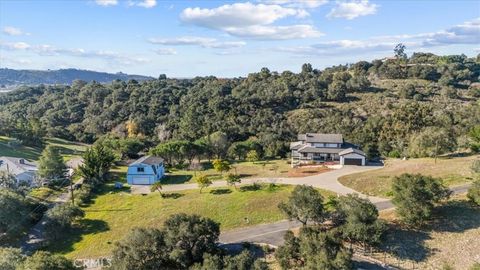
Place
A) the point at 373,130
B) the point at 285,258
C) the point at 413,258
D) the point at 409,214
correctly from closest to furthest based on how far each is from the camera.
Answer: the point at 285,258
the point at 413,258
the point at 409,214
the point at 373,130

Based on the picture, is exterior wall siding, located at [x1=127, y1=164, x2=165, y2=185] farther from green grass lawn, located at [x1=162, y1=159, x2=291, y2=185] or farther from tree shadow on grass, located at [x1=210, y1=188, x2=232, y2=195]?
tree shadow on grass, located at [x1=210, y1=188, x2=232, y2=195]

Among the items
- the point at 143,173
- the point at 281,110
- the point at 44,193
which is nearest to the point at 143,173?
the point at 143,173

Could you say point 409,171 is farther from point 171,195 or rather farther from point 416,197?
point 171,195

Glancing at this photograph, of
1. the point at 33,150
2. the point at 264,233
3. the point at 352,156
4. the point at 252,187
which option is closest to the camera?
the point at 264,233

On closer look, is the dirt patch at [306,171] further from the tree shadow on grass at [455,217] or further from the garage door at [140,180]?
the garage door at [140,180]

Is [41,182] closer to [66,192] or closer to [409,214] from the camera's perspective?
[66,192]

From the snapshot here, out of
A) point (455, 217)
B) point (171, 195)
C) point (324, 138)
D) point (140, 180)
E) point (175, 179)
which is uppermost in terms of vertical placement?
point (324, 138)

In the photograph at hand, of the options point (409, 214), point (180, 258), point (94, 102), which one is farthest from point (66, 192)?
point (94, 102)
